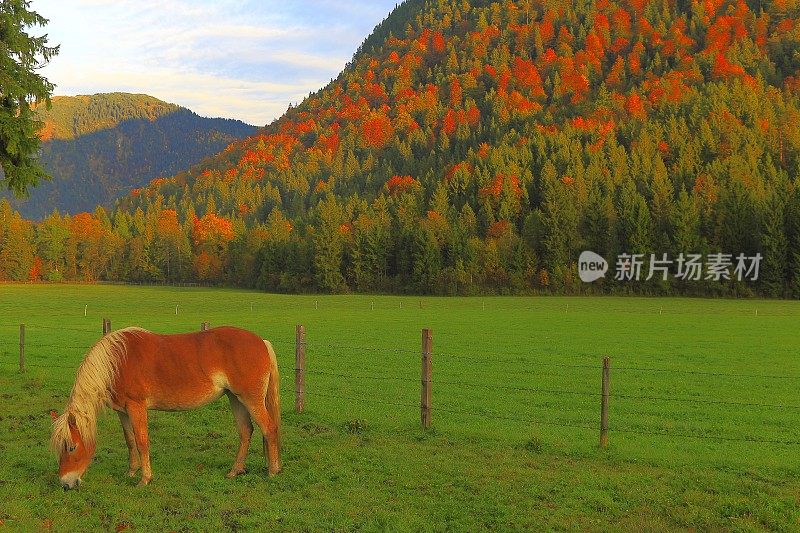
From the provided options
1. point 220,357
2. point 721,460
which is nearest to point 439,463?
point 220,357

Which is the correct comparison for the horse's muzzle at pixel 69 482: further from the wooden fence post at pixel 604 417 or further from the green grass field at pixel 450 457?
the wooden fence post at pixel 604 417

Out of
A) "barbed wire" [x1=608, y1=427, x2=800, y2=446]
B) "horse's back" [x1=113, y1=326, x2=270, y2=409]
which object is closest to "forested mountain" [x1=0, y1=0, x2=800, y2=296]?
"barbed wire" [x1=608, y1=427, x2=800, y2=446]

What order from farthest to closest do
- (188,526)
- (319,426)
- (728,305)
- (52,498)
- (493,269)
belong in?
1. (493,269)
2. (728,305)
3. (319,426)
4. (52,498)
5. (188,526)

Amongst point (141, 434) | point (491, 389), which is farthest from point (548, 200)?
point (141, 434)

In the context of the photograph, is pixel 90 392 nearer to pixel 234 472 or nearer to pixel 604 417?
pixel 234 472

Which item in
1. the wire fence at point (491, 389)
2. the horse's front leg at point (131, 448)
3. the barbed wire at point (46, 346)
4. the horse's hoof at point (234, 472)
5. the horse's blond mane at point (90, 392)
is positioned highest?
the horse's blond mane at point (90, 392)

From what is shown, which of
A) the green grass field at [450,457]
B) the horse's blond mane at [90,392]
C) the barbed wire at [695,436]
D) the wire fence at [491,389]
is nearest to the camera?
the green grass field at [450,457]

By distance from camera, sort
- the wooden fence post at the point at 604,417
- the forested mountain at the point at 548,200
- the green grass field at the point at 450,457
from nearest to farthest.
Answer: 1. the green grass field at the point at 450,457
2. the wooden fence post at the point at 604,417
3. the forested mountain at the point at 548,200

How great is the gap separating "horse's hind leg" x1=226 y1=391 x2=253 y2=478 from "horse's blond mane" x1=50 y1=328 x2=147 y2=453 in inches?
66.4

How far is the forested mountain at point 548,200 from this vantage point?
91.6 meters

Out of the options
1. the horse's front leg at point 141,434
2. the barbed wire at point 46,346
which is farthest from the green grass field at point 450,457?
the barbed wire at point 46,346

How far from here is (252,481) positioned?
9094mm

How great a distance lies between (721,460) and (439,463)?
518cm

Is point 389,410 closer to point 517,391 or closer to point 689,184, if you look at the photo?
point 517,391
